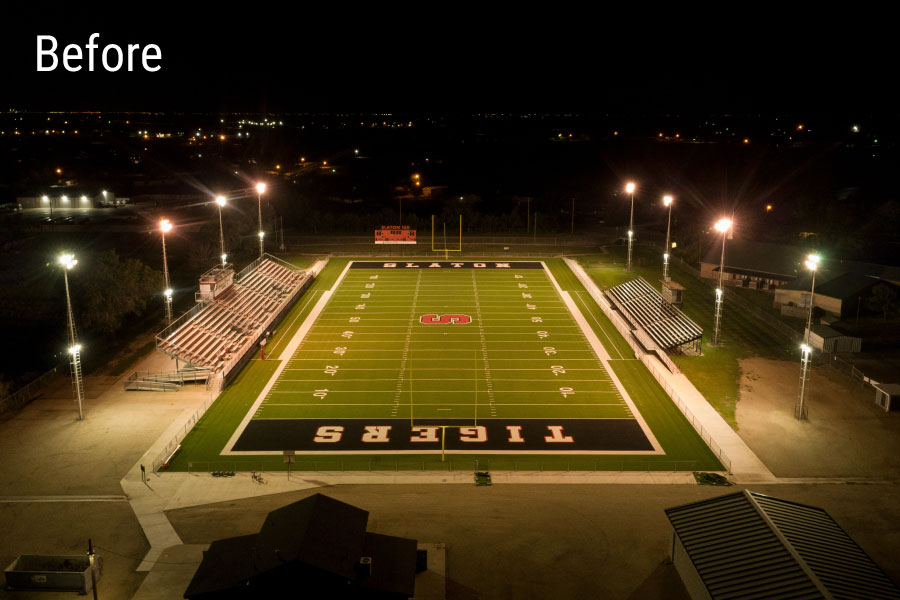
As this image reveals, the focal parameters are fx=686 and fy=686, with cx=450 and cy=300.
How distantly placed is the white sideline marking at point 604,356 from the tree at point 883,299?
16.4 metres

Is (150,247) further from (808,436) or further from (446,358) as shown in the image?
(808,436)

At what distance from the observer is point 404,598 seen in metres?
13.3

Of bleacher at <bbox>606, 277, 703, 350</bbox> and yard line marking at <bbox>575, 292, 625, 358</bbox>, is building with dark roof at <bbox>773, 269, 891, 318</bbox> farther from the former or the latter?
yard line marking at <bbox>575, 292, 625, 358</bbox>

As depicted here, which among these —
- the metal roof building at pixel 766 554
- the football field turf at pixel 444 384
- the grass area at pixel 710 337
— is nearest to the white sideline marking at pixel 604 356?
the football field turf at pixel 444 384

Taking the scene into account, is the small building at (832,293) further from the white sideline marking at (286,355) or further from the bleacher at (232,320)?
the bleacher at (232,320)

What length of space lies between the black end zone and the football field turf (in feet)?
0.13

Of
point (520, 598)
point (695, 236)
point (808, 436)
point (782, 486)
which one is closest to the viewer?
point (520, 598)

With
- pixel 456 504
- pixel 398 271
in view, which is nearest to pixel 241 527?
pixel 456 504

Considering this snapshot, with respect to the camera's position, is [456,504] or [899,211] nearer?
[456,504]

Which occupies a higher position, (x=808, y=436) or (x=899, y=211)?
(x=899, y=211)

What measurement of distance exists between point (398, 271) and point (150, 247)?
26.6 metres

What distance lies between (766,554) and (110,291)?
3500 cm

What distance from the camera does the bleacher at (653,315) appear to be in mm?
34656

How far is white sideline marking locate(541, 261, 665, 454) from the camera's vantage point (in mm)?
24953
